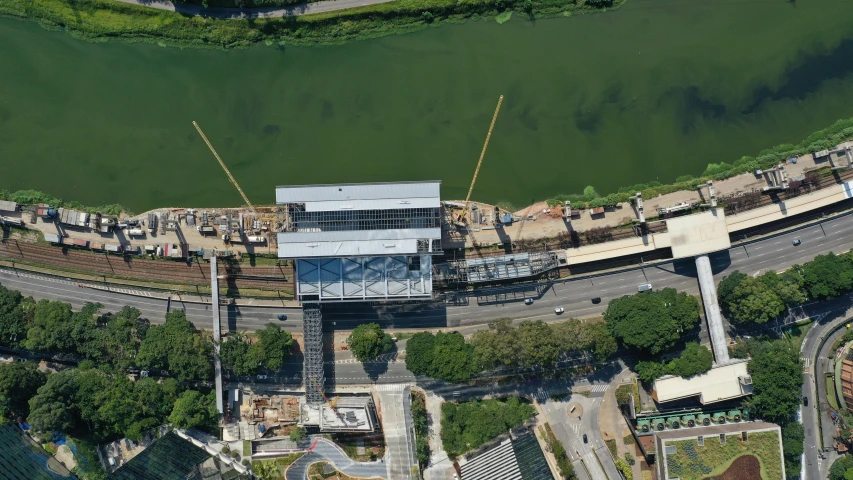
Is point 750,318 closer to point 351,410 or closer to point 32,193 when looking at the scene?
point 351,410

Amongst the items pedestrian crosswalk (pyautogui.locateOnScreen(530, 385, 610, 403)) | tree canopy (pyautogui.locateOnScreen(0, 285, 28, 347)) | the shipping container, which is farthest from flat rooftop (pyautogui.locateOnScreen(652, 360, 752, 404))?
the shipping container

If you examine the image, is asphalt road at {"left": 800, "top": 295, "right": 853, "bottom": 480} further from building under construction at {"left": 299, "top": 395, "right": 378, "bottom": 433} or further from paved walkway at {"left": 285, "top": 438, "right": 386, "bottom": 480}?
building under construction at {"left": 299, "top": 395, "right": 378, "bottom": 433}

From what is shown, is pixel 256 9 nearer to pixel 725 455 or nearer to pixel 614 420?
pixel 614 420

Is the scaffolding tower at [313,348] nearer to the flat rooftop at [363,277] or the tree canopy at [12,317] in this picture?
the flat rooftop at [363,277]

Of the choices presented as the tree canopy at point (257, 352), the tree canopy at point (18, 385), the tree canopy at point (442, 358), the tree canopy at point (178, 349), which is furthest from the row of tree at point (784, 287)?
the tree canopy at point (18, 385)

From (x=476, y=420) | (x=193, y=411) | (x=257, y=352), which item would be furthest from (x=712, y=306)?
(x=193, y=411)

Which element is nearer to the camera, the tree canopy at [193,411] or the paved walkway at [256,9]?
the tree canopy at [193,411]
